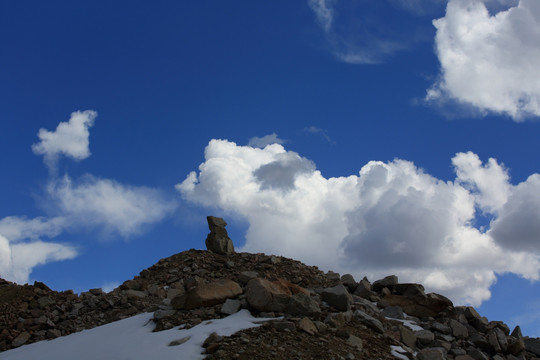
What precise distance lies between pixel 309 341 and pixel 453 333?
695cm

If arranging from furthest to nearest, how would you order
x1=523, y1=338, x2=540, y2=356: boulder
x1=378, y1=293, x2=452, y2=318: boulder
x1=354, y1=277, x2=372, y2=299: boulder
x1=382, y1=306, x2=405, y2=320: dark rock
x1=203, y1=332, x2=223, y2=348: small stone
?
x1=354, y1=277, x2=372, y2=299: boulder < x1=378, y1=293, x2=452, y2=318: boulder < x1=523, y1=338, x2=540, y2=356: boulder < x1=382, y1=306, x2=405, y2=320: dark rock < x1=203, y1=332, x2=223, y2=348: small stone

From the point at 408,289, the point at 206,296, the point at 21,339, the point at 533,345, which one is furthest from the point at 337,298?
the point at 21,339

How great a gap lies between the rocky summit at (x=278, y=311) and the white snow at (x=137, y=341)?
31cm

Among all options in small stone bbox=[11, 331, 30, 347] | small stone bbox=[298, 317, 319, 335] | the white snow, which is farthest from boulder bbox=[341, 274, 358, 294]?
small stone bbox=[11, 331, 30, 347]

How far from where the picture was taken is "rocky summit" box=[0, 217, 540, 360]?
10.5 meters

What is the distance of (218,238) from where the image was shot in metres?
21.3

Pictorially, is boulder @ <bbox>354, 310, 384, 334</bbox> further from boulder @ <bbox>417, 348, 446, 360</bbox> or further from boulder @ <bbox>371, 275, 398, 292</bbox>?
boulder @ <bbox>371, 275, 398, 292</bbox>

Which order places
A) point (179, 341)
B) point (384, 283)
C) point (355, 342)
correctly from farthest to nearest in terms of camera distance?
1. point (384, 283)
2. point (355, 342)
3. point (179, 341)

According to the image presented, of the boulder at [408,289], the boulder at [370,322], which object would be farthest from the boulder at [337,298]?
the boulder at [408,289]

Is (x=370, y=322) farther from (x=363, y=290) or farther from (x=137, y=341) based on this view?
(x=137, y=341)

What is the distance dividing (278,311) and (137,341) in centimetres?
357

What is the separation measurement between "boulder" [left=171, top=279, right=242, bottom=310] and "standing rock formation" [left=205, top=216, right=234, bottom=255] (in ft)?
25.8

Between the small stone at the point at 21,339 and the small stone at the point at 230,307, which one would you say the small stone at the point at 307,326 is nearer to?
the small stone at the point at 230,307

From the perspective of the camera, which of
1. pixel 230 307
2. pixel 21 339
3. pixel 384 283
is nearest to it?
pixel 230 307
